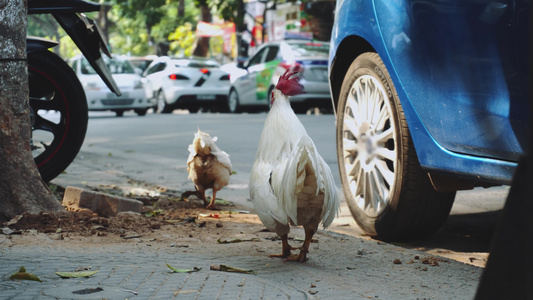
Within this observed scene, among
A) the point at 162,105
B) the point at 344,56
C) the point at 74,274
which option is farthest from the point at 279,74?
the point at 74,274

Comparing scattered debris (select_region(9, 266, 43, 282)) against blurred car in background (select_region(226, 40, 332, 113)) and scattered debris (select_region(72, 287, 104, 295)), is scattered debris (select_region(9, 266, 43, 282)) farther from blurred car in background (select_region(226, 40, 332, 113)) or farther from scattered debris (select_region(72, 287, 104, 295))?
blurred car in background (select_region(226, 40, 332, 113))

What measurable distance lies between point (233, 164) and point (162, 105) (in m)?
16.2

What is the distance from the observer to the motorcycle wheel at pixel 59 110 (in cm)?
614

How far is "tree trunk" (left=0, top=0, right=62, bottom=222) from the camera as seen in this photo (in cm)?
482

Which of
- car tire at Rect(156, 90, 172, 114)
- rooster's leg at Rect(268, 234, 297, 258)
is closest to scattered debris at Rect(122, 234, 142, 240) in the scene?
rooster's leg at Rect(268, 234, 297, 258)

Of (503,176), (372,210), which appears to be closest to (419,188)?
(372,210)

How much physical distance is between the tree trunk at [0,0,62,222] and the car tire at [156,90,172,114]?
19.9 metres

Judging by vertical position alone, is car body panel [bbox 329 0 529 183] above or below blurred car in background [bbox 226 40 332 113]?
above

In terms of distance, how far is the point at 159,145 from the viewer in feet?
38.8

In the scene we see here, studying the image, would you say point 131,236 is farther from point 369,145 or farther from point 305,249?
point 369,145

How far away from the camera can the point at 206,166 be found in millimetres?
6059

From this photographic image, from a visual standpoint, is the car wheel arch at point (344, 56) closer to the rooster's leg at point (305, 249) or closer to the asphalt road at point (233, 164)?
the asphalt road at point (233, 164)

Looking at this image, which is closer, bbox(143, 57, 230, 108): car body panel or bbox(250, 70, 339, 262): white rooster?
bbox(250, 70, 339, 262): white rooster

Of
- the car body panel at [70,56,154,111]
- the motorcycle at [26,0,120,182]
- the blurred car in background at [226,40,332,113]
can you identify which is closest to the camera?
the motorcycle at [26,0,120,182]
